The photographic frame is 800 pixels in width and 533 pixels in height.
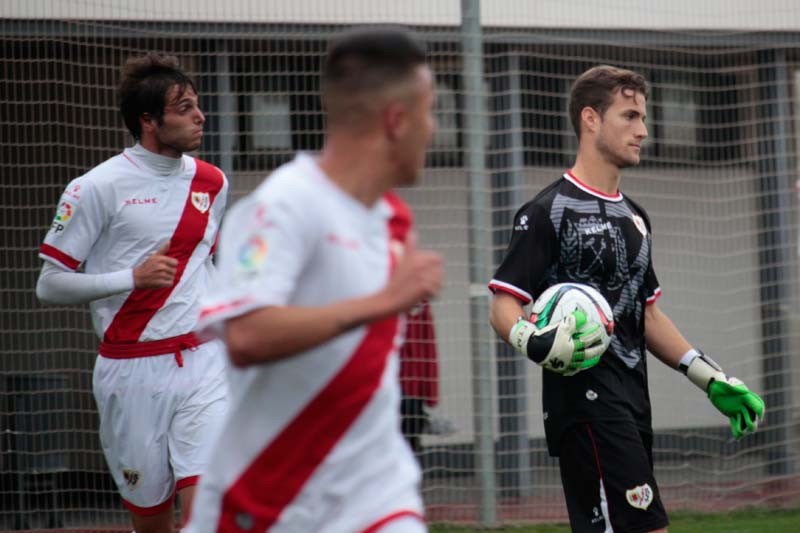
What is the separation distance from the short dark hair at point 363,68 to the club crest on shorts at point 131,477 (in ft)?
9.08

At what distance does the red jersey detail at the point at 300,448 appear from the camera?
119 inches

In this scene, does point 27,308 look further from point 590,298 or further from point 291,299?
point 291,299

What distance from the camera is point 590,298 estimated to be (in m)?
4.83

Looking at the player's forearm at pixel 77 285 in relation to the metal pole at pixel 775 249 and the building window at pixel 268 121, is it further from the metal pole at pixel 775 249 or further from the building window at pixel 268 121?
the metal pole at pixel 775 249

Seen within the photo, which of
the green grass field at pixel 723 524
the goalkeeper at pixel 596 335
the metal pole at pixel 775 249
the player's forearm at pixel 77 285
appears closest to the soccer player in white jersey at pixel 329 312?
the goalkeeper at pixel 596 335

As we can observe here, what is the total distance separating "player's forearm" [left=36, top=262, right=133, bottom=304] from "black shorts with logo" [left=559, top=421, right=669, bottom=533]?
1800 millimetres

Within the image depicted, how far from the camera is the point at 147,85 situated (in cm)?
534

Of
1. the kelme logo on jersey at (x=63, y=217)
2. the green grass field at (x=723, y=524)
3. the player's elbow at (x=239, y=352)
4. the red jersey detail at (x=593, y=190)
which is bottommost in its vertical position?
the green grass field at (x=723, y=524)

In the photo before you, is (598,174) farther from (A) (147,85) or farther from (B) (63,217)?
(B) (63,217)

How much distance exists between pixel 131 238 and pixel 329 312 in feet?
8.71

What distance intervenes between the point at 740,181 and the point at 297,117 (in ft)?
11.4

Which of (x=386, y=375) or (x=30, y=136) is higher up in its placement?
(x=30, y=136)

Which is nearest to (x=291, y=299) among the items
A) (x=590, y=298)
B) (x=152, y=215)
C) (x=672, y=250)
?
(x=590, y=298)

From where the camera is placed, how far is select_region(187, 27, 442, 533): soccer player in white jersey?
111 inches
